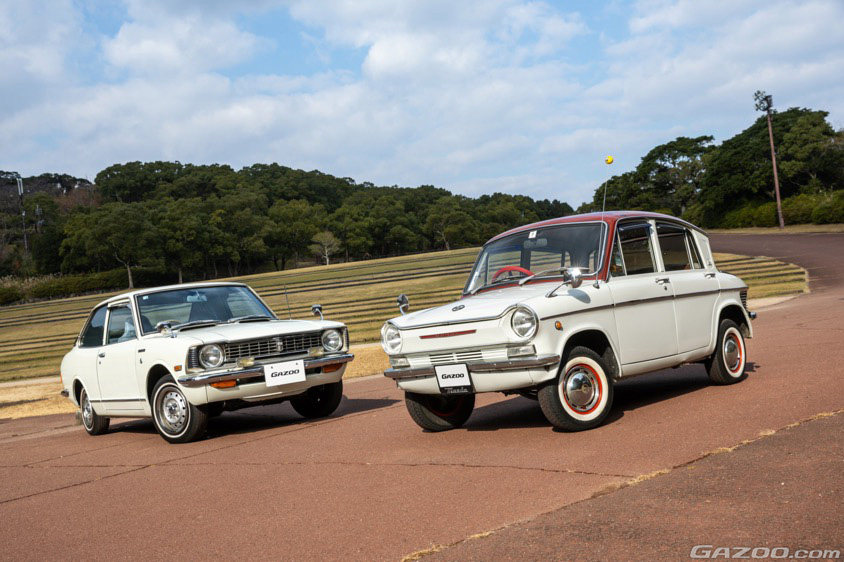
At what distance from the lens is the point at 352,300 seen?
3609 cm

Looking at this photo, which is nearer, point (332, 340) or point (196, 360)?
point (196, 360)

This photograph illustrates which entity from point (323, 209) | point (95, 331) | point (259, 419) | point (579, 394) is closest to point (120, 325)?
point (95, 331)

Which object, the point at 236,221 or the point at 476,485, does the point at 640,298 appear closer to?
the point at 476,485

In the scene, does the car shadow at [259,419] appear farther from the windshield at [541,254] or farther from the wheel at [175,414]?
the windshield at [541,254]

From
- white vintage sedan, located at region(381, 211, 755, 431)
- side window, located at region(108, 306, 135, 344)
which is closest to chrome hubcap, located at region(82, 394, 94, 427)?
side window, located at region(108, 306, 135, 344)

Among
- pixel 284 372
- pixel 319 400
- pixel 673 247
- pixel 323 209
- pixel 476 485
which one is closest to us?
pixel 476 485

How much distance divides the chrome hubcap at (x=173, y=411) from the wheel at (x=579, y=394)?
4139 millimetres

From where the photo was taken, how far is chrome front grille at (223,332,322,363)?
892cm

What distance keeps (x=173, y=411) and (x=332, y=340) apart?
1948mm

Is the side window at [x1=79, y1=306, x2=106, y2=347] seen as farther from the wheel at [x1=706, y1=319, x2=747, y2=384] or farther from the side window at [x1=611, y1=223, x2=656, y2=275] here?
the wheel at [x1=706, y1=319, x2=747, y2=384]

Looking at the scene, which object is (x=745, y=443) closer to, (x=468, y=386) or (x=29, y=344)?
(x=468, y=386)

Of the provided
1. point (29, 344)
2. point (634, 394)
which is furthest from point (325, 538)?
point (29, 344)

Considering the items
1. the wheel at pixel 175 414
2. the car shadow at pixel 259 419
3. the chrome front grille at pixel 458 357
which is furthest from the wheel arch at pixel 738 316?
the wheel at pixel 175 414

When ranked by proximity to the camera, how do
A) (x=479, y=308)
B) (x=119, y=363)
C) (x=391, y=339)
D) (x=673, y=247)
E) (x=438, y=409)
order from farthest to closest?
(x=119, y=363)
(x=673, y=247)
(x=438, y=409)
(x=391, y=339)
(x=479, y=308)
